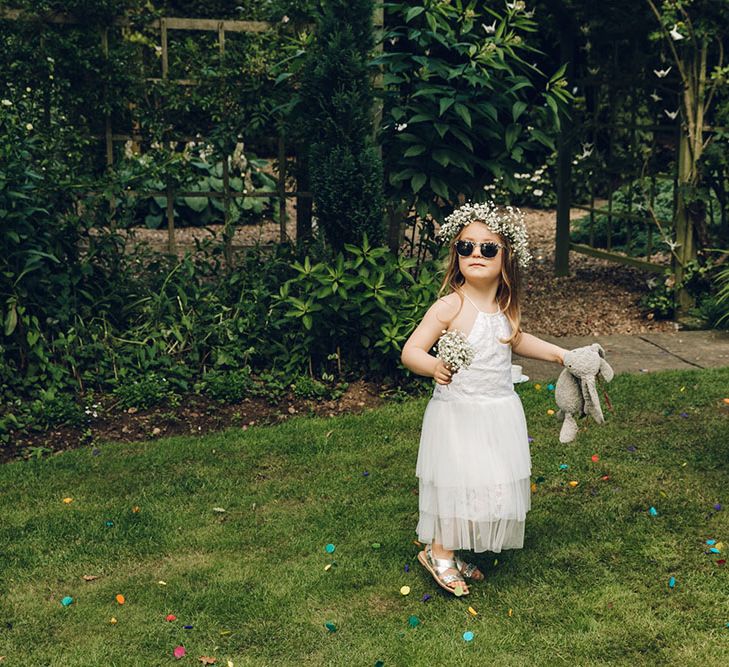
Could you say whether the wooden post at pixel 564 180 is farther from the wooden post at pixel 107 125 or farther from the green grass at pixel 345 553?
the wooden post at pixel 107 125

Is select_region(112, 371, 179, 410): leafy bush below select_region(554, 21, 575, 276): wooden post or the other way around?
below

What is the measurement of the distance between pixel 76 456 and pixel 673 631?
9.39 feet

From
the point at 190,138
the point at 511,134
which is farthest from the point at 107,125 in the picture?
the point at 511,134

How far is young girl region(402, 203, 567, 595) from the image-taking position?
3441 millimetres

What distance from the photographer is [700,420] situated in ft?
16.6

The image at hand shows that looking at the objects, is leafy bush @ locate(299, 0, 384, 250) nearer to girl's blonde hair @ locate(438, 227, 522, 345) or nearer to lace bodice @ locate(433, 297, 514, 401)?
girl's blonde hair @ locate(438, 227, 522, 345)

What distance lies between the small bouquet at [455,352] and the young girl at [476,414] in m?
0.11

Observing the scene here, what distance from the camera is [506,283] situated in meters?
3.60

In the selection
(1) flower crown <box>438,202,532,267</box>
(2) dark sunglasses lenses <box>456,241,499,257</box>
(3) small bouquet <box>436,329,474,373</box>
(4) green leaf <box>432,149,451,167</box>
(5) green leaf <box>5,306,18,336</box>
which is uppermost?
(4) green leaf <box>432,149,451,167</box>

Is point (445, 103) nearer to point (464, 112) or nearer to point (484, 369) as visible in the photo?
point (464, 112)

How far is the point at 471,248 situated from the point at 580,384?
61 cm

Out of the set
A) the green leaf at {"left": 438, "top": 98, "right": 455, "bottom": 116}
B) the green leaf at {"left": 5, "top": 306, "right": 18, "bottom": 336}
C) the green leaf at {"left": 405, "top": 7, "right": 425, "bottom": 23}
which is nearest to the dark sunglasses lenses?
the green leaf at {"left": 438, "top": 98, "right": 455, "bottom": 116}

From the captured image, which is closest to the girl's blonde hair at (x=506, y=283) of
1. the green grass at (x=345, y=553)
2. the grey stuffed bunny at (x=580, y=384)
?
the grey stuffed bunny at (x=580, y=384)

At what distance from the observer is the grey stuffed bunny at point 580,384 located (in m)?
3.47
